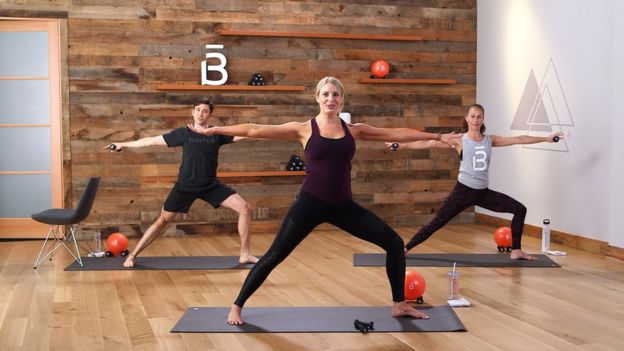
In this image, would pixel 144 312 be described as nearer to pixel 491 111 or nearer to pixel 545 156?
pixel 545 156

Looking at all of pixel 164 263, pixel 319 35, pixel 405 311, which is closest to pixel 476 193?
pixel 405 311

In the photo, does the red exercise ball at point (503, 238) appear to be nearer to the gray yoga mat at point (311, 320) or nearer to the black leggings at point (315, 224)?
the gray yoga mat at point (311, 320)

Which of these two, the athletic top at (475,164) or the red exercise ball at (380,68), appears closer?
the athletic top at (475,164)

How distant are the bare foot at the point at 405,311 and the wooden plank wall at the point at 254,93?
3.92 meters

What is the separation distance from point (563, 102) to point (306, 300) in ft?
11.2

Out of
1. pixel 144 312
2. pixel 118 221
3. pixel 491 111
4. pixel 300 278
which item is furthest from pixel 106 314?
pixel 491 111

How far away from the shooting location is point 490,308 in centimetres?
474

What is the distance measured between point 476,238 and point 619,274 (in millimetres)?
1988

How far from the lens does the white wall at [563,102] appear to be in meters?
6.57

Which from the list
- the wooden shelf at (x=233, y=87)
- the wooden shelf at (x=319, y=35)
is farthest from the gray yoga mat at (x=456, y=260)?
the wooden shelf at (x=319, y=35)

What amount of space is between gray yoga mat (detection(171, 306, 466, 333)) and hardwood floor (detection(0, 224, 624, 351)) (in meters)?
0.08

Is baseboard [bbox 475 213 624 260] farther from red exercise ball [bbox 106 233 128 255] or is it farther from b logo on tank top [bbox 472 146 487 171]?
red exercise ball [bbox 106 233 128 255]

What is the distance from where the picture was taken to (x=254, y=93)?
8.13 metres

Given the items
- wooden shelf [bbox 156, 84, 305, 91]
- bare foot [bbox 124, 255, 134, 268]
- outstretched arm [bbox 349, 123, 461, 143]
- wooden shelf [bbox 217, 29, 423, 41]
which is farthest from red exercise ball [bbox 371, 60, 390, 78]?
outstretched arm [bbox 349, 123, 461, 143]
